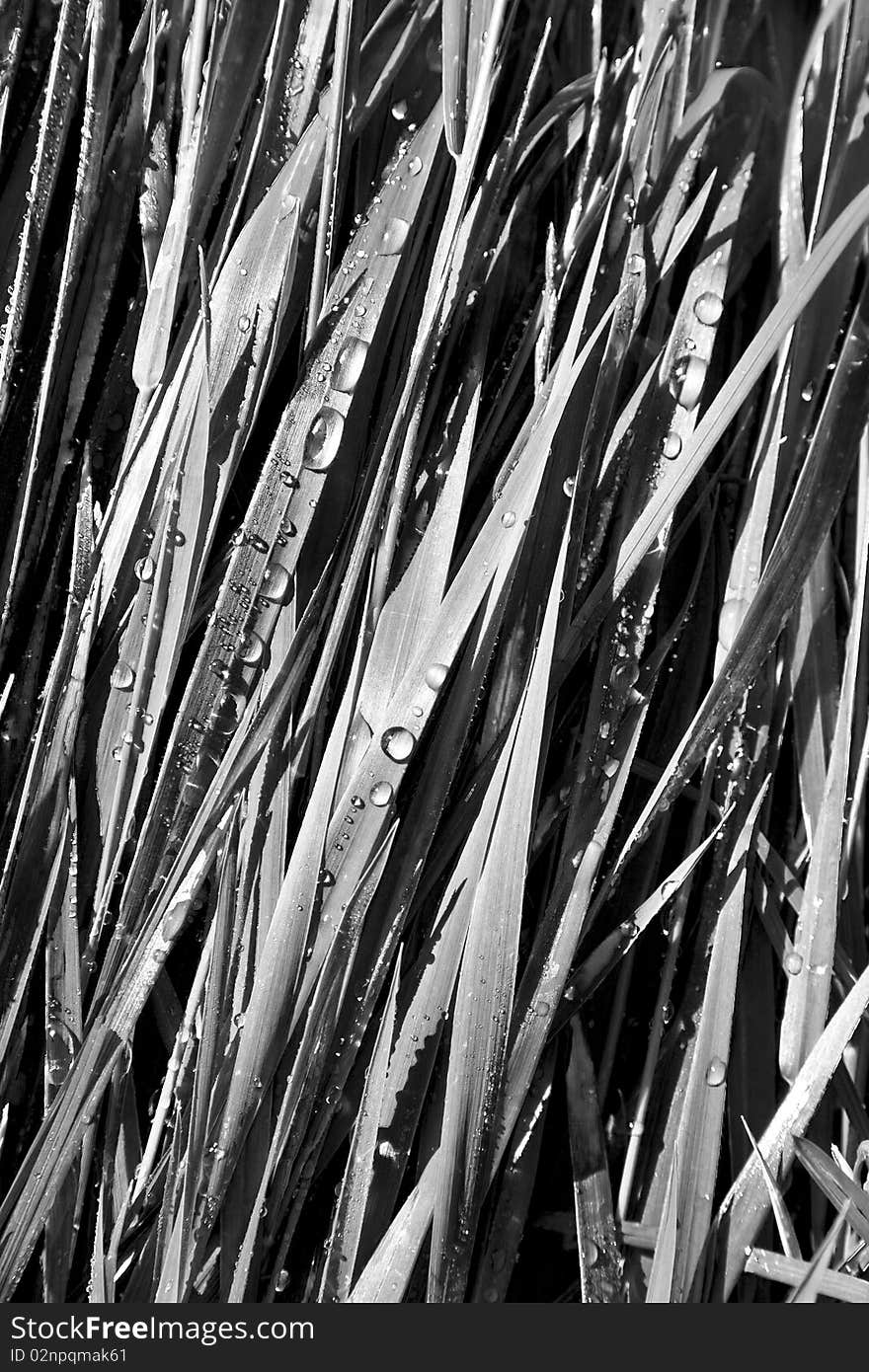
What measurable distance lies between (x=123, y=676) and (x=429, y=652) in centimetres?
23

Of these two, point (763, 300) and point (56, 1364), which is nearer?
point (56, 1364)

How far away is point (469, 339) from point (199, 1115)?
579 millimetres

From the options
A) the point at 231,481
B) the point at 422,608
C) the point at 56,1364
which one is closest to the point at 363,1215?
the point at 56,1364

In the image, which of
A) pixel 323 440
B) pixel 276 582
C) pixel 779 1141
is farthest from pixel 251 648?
pixel 779 1141

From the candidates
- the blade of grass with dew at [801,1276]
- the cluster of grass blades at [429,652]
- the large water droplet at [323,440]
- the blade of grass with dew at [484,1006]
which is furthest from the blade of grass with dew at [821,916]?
the large water droplet at [323,440]

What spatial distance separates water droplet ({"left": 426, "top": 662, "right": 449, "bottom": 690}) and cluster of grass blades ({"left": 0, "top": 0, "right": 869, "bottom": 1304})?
1 cm

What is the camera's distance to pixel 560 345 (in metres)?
0.65

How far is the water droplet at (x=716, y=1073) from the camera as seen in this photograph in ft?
2.05

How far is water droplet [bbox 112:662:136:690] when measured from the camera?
620 millimetres

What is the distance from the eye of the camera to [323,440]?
61 cm

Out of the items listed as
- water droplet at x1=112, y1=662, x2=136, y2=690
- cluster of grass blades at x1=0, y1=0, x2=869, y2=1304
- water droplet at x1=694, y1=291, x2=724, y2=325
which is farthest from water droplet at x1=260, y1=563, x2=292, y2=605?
water droplet at x1=694, y1=291, x2=724, y2=325

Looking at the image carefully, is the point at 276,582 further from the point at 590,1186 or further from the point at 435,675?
the point at 590,1186

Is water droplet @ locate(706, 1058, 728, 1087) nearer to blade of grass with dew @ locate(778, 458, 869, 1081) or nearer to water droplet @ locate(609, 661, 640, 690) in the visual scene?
blade of grass with dew @ locate(778, 458, 869, 1081)

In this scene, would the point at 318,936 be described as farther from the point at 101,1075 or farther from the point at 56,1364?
the point at 56,1364
